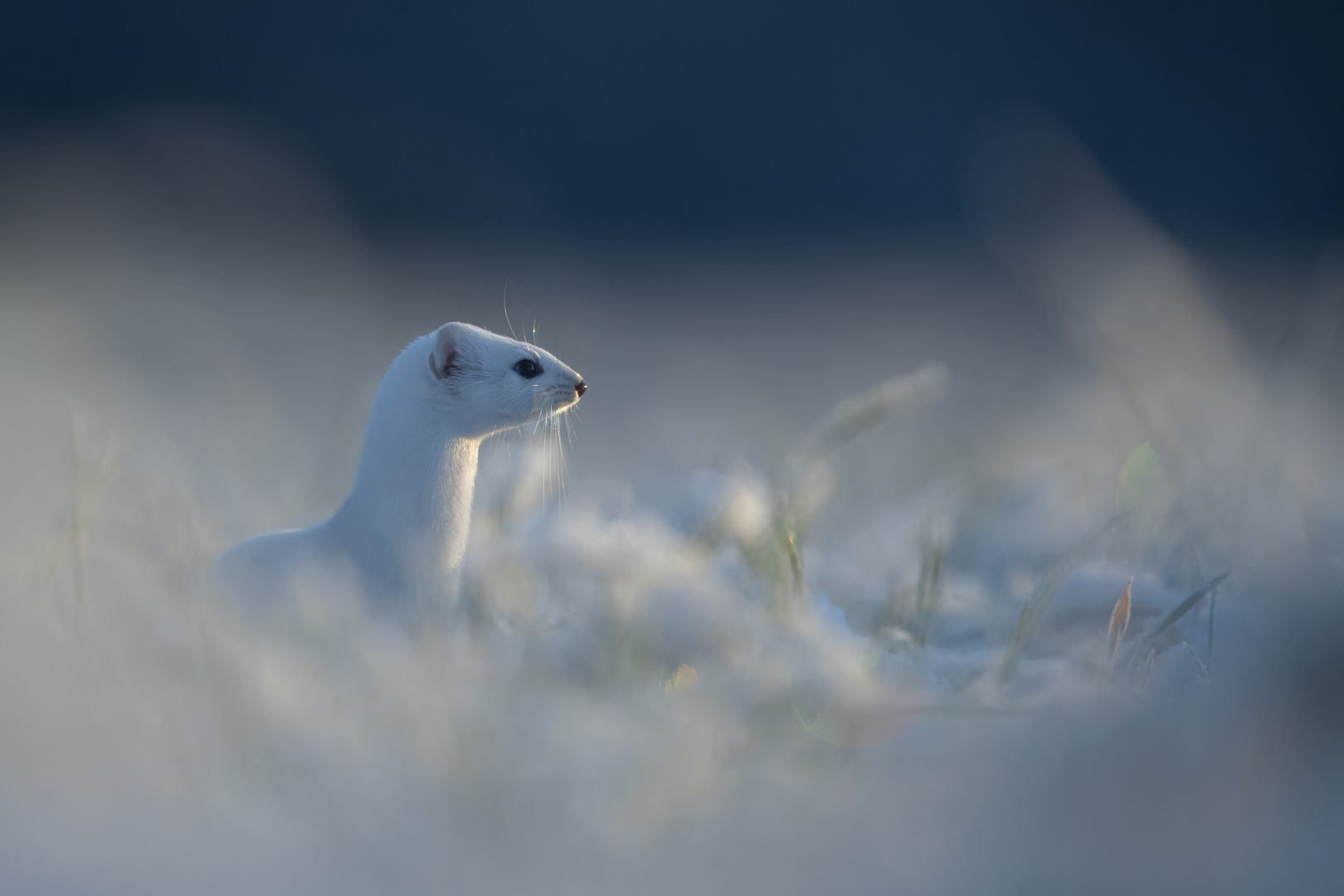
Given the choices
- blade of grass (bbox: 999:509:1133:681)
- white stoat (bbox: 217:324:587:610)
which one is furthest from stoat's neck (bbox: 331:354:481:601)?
blade of grass (bbox: 999:509:1133:681)

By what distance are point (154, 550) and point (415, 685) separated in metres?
0.23

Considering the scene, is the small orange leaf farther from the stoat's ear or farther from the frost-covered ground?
the stoat's ear

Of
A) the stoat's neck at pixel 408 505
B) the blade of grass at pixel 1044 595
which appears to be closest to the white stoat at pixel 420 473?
the stoat's neck at pixel 408 505

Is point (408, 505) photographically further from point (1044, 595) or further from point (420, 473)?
point (1044, 595)

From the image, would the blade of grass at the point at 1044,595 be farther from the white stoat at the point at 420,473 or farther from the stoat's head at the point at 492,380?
the stoat's head at the point at 492,380

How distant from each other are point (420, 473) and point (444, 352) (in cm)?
11

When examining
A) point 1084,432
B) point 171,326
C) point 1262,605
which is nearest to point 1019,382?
point 1084,432

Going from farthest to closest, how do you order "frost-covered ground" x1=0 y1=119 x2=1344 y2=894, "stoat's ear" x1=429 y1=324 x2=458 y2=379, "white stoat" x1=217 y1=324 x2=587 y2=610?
"stoat's ear" x1=429 y1=324 x2=458 y2=379 → "white stoat" x1=217 y1=324 x2=587 y2=610 → "frost-covered ground" x1=0 y1=119 x2=1344 y2=894

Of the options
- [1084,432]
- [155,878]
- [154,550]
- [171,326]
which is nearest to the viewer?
[155,878]

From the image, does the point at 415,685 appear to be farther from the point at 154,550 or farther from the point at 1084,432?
the point at 1084,432

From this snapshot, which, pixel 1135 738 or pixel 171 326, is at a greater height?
pixel 171 326

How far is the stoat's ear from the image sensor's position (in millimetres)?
659

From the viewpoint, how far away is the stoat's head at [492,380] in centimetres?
66

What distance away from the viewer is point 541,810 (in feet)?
0.74
